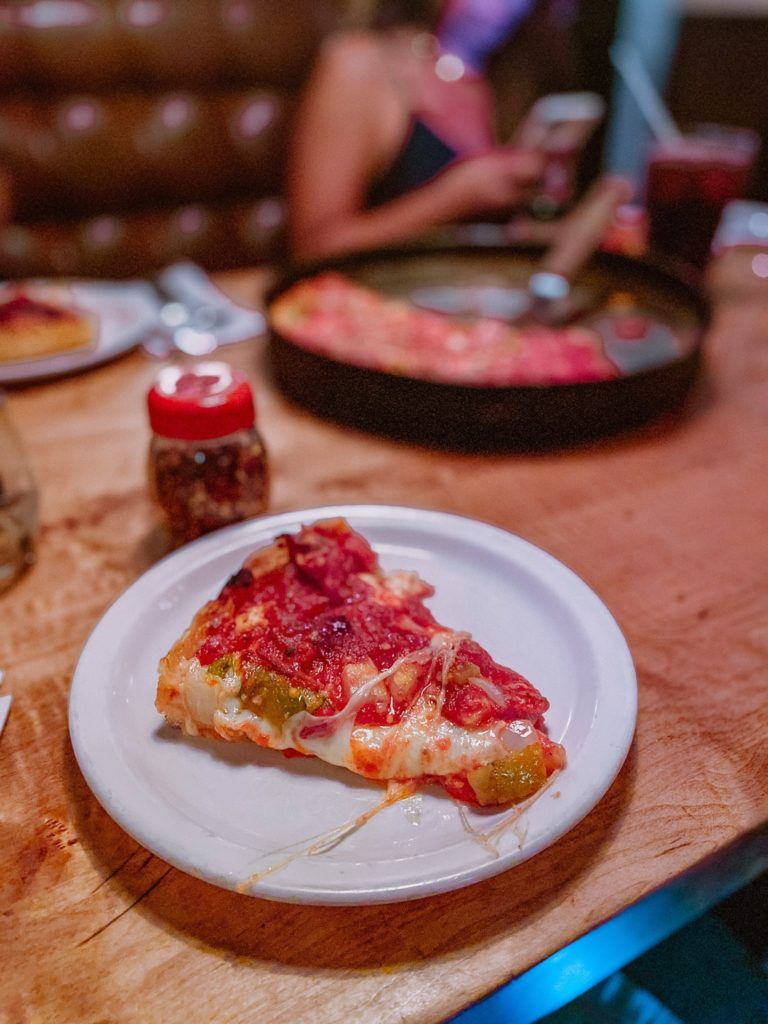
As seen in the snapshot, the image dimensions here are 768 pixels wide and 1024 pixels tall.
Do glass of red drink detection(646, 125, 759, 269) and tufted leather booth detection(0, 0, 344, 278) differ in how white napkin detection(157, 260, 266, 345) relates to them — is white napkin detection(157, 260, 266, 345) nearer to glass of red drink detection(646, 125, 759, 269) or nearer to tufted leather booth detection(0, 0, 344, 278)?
glass of red drink detection(646, 125, 759, 269)

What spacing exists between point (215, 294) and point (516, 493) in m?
1.16

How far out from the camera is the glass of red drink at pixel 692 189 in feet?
6.84

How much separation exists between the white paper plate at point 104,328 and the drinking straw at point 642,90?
1755mm

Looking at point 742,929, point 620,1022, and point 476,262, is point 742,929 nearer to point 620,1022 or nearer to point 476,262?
point 620,1022

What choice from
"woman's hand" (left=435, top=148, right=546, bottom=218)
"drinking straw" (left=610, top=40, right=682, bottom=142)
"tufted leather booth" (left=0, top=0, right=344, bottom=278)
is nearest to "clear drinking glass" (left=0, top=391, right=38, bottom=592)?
"woman's hand" (left=435, top=148, right=546, bottom=218)

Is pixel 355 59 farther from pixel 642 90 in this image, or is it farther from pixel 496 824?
pixel 496 824

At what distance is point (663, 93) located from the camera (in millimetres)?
5750

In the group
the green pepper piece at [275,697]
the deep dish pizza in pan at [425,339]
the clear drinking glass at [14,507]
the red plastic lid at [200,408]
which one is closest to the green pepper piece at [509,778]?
the green pepper piece at [275,697]

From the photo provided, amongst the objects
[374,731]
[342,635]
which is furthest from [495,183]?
[374,731]

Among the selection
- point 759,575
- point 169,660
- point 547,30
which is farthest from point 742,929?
point 547,30

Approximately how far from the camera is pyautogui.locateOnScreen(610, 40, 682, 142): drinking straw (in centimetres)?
264

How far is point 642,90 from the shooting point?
9.45 feet

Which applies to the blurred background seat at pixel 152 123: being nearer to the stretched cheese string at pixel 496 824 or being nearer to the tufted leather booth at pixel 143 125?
the tufted leather booth at pixel 143 125

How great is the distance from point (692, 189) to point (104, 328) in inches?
63.4
